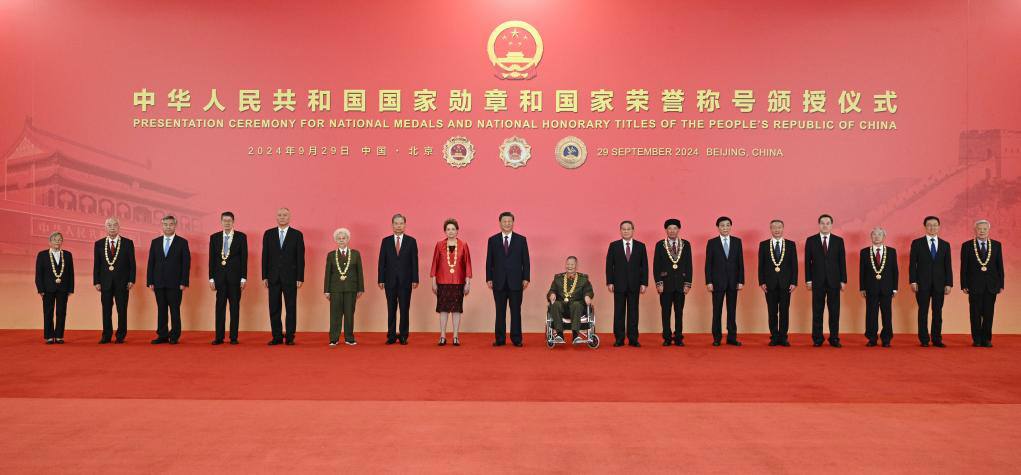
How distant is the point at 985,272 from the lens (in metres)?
7.40

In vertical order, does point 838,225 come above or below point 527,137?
below

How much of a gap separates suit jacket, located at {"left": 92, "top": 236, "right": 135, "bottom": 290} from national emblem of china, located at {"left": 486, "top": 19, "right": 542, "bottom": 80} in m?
4.60

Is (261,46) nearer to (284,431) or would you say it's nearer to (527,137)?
(527,137)

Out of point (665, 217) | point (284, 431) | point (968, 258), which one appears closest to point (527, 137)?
point (665, 217)

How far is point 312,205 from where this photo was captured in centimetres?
848

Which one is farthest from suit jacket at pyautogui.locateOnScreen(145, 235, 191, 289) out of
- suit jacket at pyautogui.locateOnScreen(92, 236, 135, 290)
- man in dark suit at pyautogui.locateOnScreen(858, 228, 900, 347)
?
man in dark suit at pyautogui.locateOnScreen(858, 228, 900, 347)

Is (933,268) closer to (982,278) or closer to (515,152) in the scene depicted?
(982,278)

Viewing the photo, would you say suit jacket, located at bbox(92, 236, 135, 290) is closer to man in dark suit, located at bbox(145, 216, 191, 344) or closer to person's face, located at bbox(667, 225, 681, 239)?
man in dark suit, located at bbox(145, 216, 191, 344)

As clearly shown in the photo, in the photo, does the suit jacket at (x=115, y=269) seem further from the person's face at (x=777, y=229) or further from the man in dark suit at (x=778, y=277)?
the person's face at (x=777, y=229)

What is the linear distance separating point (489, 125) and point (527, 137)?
1.58 ft

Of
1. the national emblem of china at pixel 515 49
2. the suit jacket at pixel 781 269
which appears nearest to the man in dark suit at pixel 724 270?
the suit jacket at pixel 781 269

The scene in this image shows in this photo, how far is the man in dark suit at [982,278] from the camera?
24.1 feet

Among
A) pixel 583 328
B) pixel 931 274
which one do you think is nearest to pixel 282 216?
pixel 583 328

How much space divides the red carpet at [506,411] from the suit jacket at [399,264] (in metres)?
1.14
